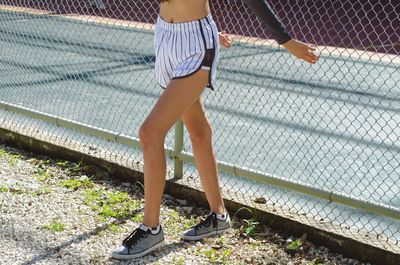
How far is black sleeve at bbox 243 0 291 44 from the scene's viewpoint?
3193 mm

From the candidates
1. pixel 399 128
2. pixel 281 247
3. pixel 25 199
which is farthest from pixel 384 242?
pixel 399 128

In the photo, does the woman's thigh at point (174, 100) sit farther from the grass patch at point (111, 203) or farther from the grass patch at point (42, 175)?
the grass patch at point (42, 175)

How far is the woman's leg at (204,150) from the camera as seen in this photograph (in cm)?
388

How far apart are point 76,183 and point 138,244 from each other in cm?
120

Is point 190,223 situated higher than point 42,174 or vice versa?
point 190,223

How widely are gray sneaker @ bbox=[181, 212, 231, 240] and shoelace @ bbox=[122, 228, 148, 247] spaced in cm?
30

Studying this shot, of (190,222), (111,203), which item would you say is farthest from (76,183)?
(190,222)

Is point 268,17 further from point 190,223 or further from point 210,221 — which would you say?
point 190,223

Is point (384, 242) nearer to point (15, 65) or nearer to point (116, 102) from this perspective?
point (116, 102)

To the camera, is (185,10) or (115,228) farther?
(115,228)

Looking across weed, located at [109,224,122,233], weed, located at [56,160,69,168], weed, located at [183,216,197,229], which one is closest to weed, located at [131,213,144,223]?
weed, located at [109,224,122,233]

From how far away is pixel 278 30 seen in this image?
3.24 metres

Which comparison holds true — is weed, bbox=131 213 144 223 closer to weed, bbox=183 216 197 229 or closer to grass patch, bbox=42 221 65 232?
weed, bbox=183 216 197 229

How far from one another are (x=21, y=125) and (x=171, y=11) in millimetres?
2833
